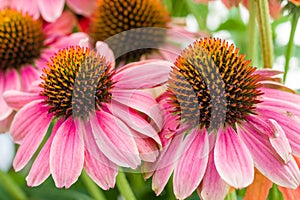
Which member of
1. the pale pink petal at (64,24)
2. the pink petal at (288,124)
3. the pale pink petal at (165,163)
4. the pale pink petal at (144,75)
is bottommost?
the pale pink petal at (165,163)

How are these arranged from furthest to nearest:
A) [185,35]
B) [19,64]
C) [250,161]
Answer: [19,64] → [185,35] → [250,161]

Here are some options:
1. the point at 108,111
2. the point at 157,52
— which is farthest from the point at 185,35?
the point at 108,111

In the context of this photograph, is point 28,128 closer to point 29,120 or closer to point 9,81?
point 29,120

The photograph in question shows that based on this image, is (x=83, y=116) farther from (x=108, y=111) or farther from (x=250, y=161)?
(x=250, y=161)

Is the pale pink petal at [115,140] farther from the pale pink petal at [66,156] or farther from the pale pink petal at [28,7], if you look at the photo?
the pale pink petal at [28,7]

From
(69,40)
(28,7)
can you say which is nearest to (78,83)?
(69,40)

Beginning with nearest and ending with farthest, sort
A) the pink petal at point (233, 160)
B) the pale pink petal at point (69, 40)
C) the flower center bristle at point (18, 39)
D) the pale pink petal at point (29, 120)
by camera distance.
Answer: the pink petal at point (233, 160)
the pale pink petal at point (29, 120)
the pale pink petal at point (69, 40)
the flower center bristle at point (18, 39)

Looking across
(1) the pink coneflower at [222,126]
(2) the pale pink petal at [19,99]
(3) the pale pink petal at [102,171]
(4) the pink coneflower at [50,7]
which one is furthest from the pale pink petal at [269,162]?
(4) the pink coneflower at [50,7]
